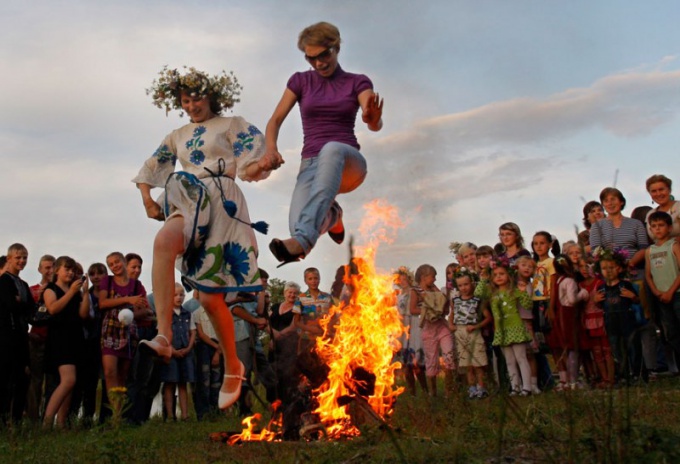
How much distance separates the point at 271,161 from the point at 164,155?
120cm

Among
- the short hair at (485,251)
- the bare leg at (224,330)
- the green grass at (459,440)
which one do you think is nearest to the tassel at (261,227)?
the bare leg at (224,330)

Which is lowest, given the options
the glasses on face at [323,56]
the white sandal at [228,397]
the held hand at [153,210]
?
the white sandal at [228,397]

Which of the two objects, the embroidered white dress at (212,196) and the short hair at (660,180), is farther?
the short hair at (660,180)

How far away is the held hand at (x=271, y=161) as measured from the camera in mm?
6348

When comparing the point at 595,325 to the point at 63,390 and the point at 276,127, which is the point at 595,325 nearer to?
the point at 276,127

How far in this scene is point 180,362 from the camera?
34.9ft

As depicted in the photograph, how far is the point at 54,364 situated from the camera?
9094mm

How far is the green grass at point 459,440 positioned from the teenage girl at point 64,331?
3.61 feet

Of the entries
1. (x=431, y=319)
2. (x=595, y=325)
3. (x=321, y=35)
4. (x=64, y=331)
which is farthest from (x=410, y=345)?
(x=321, y=35)

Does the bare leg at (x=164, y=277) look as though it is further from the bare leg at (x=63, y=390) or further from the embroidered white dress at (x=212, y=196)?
the bare leg at (x=63, y=390)

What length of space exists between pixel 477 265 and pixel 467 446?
22.0 ft

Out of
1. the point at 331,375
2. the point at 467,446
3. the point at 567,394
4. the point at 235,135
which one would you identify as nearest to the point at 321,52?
the point at 235,135

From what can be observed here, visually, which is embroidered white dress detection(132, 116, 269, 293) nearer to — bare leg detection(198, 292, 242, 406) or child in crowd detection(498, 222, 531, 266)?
bare leg detection(198, 292, 242, 406)

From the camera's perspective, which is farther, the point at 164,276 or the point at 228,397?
Result: the point at 228,397
